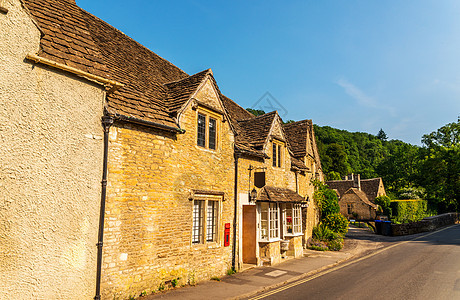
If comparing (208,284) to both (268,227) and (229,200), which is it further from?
(268,227)

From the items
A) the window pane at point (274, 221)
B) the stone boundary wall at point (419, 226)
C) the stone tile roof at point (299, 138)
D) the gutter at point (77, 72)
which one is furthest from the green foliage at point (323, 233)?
the gutter at point (77, 72)

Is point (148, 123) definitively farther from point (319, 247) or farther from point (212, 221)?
point (319, 247)

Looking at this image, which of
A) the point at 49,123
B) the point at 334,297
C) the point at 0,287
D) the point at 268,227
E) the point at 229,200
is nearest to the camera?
the point at 0,287

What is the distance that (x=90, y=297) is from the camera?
7.46m

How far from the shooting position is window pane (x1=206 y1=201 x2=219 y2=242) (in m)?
11.8

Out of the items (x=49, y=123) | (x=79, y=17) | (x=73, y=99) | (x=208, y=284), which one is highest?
(x=79, y=17)

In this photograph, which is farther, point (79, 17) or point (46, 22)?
point (79, 17)

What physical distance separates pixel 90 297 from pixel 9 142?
4312 millimetres

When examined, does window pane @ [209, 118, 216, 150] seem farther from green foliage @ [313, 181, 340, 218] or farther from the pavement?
green foliage @ [313, 181, 340, 218]

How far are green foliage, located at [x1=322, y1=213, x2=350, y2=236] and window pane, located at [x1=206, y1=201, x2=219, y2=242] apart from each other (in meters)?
13.5

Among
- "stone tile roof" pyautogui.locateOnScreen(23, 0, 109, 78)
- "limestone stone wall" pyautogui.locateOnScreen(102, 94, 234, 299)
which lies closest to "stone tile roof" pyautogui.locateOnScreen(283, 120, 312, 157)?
"limestone stone wall" pyautogui.locateOnScreen(102, 94, 234, 299)

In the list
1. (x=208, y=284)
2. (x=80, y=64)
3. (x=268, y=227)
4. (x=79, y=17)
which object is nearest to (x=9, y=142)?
(x=80, y=64)

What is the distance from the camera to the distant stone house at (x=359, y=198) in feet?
166

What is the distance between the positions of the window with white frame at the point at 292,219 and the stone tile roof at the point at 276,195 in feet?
2.01
